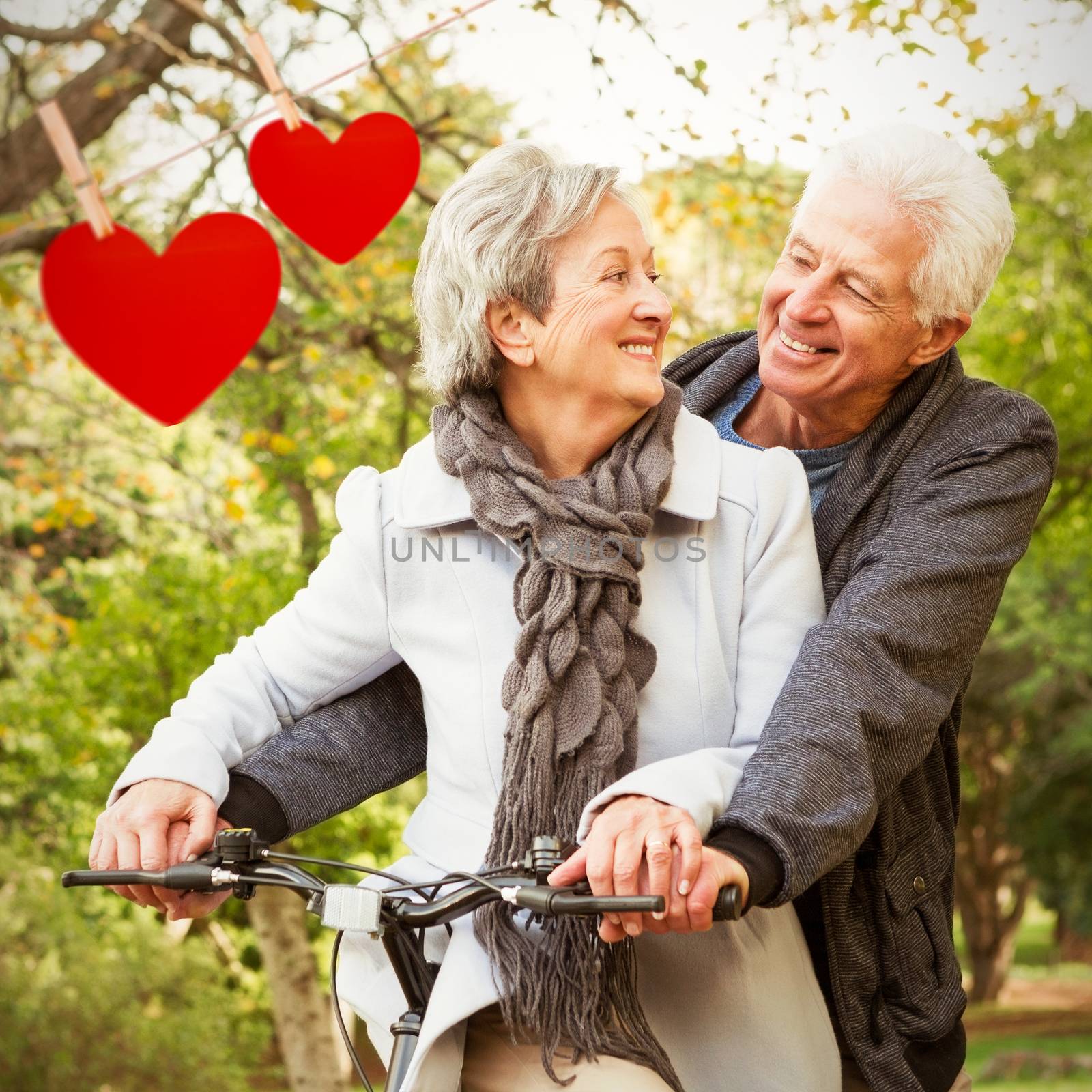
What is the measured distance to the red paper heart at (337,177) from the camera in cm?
224

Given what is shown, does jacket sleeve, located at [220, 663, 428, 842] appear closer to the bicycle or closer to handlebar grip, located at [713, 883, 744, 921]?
the bicycle

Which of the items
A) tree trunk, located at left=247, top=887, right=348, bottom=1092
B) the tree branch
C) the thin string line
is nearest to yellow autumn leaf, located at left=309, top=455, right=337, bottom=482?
the tree branch

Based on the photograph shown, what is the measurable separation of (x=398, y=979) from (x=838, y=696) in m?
0.70

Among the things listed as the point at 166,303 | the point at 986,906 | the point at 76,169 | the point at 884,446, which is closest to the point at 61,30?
the point at 166,303

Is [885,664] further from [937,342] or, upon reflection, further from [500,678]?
[937,342]

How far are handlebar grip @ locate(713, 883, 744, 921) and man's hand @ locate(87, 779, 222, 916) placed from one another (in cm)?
71

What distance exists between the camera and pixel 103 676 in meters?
5.59

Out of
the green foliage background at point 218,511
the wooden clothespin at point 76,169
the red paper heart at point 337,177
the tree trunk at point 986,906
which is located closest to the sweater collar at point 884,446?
the red paper heart at point 337,177

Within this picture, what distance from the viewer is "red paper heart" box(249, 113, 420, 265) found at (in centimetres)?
224

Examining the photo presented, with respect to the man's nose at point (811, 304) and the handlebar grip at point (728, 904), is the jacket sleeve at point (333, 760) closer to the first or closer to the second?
the handlebar grip at point (728, 904)

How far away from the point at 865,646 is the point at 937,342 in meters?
0.74

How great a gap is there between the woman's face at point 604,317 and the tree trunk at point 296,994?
15.6 ft

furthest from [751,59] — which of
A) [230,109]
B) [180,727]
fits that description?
[180,727]

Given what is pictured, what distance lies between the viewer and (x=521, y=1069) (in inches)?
67.7
